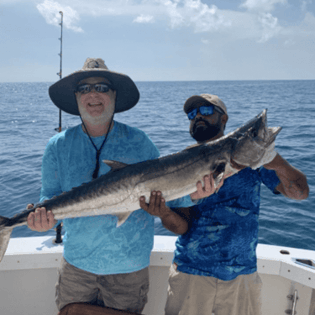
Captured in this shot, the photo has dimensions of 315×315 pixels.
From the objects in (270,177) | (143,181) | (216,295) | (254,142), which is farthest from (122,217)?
A: (270,177)

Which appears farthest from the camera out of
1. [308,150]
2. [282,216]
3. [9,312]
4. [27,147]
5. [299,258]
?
[27,147]

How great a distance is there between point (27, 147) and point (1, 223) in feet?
39.5

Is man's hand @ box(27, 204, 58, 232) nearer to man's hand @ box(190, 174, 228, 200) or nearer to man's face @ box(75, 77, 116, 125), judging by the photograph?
man's face @ box(75, 77, 116, 125)

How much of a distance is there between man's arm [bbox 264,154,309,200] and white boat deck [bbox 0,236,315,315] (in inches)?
39.6

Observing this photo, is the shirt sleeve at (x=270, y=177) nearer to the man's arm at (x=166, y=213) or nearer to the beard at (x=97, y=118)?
the man's arm at (x=166, y=213)

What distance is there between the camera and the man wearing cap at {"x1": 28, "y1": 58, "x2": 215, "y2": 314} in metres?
2.55

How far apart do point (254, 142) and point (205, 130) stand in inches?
21.3

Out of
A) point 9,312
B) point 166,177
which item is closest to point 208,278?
point 166,177

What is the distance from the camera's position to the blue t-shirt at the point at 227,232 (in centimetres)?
251

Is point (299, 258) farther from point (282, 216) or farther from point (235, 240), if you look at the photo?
point (282, 216)

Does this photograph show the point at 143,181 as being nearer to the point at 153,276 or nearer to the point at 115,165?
the point at 115,165

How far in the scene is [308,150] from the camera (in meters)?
11.6

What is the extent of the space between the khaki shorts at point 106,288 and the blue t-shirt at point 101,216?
7 cm

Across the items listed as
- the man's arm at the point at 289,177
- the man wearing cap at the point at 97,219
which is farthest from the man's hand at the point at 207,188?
the man's arm at the point at 289,177
